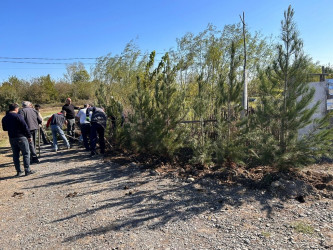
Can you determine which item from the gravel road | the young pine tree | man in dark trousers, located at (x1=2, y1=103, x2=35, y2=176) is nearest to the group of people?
man in dark trousers, located at (x1=2, y1=103, x2=35, y2=176)

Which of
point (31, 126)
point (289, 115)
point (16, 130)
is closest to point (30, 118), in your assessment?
point (31, 126)

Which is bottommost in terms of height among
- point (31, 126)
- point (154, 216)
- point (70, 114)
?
point (154, 216)

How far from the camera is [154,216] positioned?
137 inches

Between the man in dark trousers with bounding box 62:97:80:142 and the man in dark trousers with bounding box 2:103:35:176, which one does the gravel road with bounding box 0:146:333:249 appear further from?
the man in dark trousers with bounding box 62:97:80:142

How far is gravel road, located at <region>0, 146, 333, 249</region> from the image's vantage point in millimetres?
2859

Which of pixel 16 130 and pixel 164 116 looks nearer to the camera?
pixel 16 130

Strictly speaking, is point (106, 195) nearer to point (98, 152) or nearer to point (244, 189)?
point (244, 189)

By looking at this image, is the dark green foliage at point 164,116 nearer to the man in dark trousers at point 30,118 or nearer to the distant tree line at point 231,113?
the distant tree line at point 231,113

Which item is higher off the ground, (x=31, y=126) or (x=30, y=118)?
(x=30, y=118)

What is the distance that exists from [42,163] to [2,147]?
4158mm

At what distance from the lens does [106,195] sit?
4.34 metres

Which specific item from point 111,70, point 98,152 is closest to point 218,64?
point 98,152

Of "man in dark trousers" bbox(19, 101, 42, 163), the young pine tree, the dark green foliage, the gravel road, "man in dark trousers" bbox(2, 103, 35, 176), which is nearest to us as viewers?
the gravel road

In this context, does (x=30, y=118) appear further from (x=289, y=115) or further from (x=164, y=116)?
(x=289, y=115)
